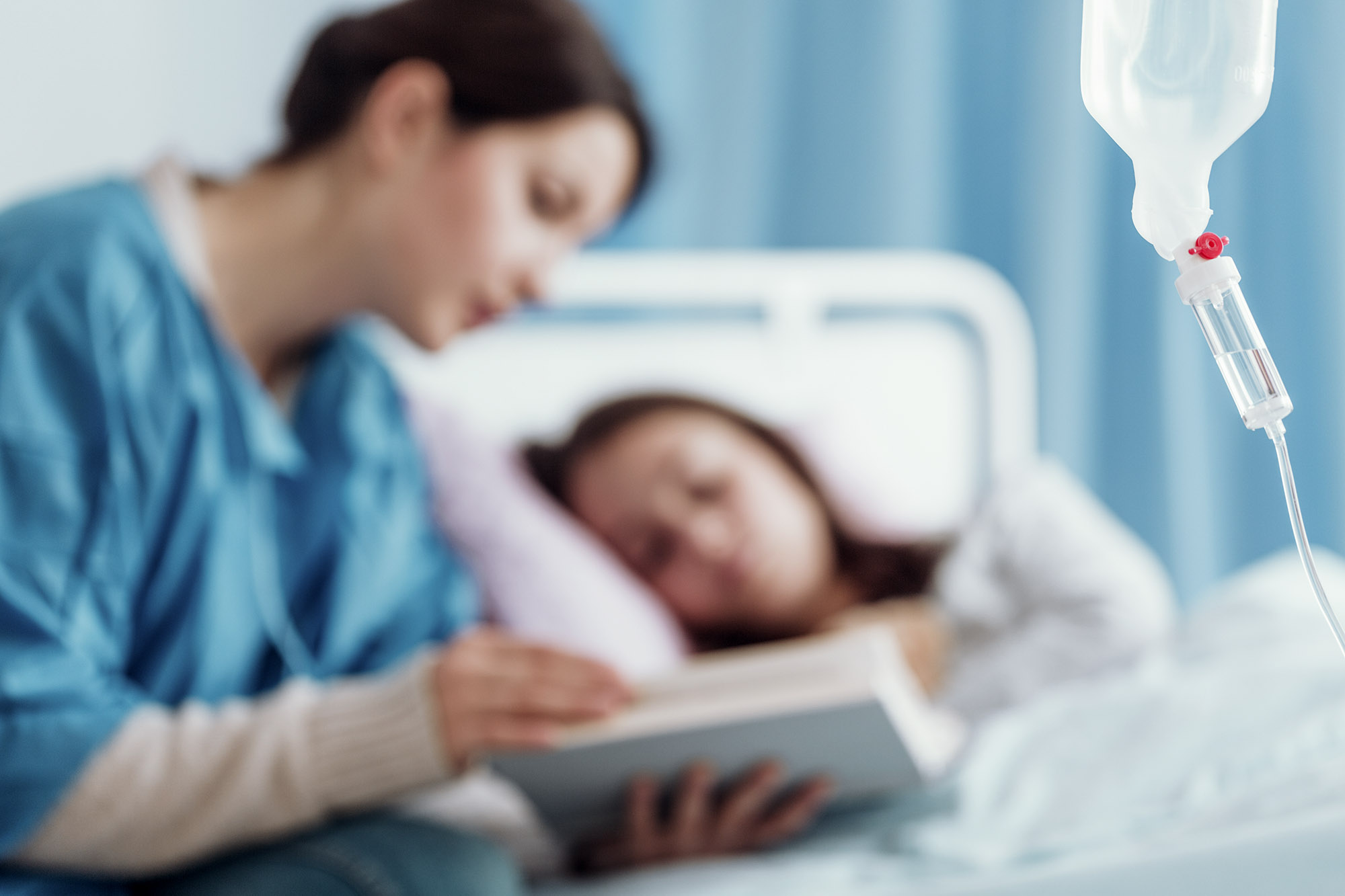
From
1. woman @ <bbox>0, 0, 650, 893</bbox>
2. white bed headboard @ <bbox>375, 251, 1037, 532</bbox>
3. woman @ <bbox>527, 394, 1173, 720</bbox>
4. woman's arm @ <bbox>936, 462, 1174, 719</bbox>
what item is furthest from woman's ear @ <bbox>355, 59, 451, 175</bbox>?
woman's arm @ <bbox>936, 462, 1174, 719</bbox>

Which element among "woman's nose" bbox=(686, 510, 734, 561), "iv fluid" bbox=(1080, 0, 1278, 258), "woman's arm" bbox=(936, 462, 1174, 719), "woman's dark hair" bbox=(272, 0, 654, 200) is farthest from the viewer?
"woman's nose" bbox=(686, 510, 734, 561)

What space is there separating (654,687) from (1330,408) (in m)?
1.02

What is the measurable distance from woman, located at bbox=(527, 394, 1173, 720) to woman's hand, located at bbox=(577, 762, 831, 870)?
389 millimetres

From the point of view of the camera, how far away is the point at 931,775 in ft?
2.72

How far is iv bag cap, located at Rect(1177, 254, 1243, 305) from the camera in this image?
1.31ft

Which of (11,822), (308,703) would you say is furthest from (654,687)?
(11,822)

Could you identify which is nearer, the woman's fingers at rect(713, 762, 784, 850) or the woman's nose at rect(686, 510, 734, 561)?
the woman's fingers at rect(713, 762, 784, 850)

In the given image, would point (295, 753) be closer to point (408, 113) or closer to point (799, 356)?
point (408, 113)

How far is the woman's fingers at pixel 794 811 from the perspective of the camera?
2.56ft

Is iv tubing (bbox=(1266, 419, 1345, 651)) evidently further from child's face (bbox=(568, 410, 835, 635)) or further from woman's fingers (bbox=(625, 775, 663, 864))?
child's face (bbox=(568, 410, 835, 635))

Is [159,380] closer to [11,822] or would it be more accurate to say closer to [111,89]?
[11,822]

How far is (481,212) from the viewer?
0.99m

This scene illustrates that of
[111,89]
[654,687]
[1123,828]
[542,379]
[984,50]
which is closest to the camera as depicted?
[1123,828]

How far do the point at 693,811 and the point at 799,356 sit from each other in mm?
916
